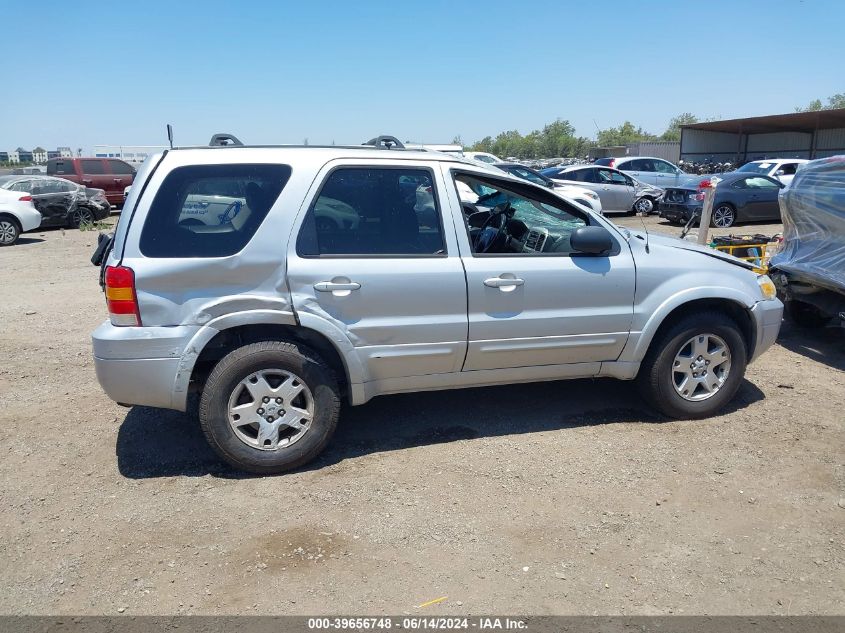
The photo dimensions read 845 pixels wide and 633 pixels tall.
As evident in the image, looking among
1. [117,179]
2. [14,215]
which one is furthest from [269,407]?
[117,179]

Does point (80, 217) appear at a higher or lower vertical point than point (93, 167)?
lower

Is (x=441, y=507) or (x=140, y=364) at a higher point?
(x=140, y=364)

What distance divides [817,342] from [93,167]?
72.5ft

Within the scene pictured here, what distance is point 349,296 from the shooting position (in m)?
4.01

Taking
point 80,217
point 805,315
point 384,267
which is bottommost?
point 805,315

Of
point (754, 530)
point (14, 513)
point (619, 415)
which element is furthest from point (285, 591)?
point (619, 415)

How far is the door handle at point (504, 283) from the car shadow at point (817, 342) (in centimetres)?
366

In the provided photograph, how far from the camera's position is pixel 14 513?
3721 mm

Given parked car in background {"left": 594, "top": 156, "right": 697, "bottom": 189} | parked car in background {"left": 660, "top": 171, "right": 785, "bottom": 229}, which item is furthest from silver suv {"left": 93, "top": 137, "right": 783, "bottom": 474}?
parked car in background {"left": 594, "top": 156, "right": 697, "bottom": 189}

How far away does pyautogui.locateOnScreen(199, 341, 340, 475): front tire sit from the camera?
3.92m

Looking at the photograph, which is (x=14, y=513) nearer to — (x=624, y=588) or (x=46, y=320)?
(x=624, y=588)

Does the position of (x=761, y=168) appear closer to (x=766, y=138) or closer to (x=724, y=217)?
(x=724, y=217)

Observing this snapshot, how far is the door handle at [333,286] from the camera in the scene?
3.96m

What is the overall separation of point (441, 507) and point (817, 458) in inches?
97.8
